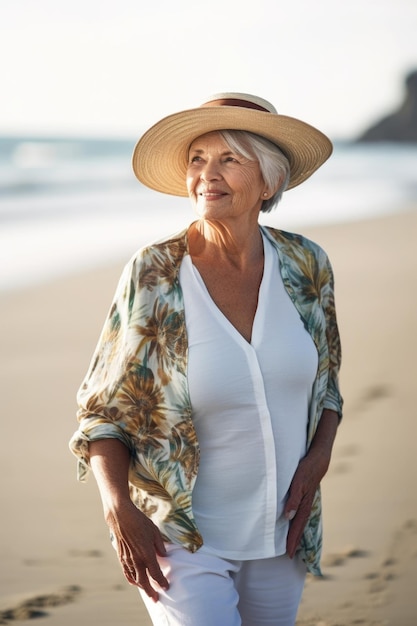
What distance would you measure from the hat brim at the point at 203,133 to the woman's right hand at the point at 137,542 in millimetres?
1084

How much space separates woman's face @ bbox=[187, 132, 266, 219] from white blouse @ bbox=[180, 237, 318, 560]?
0.19m

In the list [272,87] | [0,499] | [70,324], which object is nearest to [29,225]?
[70,324]

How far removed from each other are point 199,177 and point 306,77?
39891 millimetres

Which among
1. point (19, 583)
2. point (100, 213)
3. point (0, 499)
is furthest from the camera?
point (100, 213)

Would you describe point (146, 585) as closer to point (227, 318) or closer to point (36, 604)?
point (227, 318)

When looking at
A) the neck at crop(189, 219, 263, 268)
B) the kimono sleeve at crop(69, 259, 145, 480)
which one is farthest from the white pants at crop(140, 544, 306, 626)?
the neck at crop(189, 219, 263, 268)

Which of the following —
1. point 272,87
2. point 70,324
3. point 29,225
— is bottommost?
point 70,324

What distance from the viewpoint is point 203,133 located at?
3244mm

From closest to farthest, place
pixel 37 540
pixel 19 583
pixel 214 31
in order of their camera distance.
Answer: pixel 19 583
pixel 37 540
pixel 214 31

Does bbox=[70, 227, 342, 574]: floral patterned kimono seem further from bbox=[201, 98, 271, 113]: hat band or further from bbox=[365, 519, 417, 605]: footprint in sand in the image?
bbox=[365, 519, 417, 605]: footprint in sand

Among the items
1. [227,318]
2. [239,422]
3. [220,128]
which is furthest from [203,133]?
[239,422]

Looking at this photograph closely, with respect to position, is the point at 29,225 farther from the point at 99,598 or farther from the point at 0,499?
the point at 99,598

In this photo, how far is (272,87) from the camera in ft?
131

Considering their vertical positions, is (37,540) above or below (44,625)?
above
